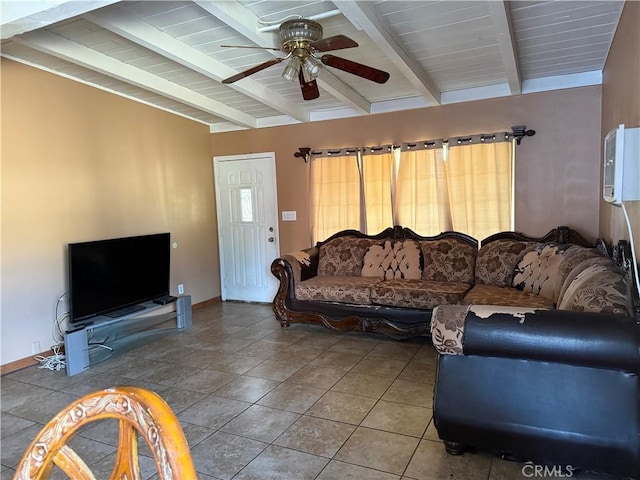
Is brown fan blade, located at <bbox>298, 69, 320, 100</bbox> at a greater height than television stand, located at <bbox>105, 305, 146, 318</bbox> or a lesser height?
greater

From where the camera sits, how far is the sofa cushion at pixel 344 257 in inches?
192

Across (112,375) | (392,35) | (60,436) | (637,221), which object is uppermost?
(392,35)

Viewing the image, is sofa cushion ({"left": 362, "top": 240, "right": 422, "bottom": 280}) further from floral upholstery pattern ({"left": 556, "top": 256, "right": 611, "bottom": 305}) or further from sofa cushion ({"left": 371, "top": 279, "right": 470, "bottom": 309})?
floral upholstery pattern ({"left": 556, "top": 256, "right": 611, "bottom": 305})

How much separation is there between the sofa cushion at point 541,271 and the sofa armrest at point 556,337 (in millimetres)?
1517

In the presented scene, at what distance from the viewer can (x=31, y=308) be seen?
3.75 m

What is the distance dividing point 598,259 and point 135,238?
4.15 metres

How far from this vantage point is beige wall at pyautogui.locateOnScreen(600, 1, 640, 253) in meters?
2.34

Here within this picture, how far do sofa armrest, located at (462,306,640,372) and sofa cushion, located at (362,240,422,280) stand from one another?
2.51m

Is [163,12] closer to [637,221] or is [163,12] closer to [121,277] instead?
[121,277]

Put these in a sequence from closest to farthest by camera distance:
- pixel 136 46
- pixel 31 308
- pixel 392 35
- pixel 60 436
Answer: pixel 60 436
pixel 392 35
pixel 136 46
pixel 31 308

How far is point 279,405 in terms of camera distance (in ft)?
9.48

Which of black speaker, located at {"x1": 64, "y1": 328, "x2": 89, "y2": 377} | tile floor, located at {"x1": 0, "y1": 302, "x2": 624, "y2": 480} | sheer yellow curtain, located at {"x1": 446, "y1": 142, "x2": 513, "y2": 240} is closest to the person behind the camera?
→ tile floor, located at {"x1": 0, "y1": 302, "x2": 624, "y2": 480}

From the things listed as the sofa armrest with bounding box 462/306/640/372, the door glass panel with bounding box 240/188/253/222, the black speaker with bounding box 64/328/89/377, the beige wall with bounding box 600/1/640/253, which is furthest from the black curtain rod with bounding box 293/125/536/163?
the black speaker with bounding box 64/328/89/377

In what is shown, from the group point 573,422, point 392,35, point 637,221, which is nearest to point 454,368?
point 573,422
